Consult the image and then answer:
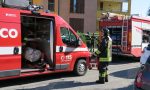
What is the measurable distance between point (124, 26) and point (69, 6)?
1109 inches

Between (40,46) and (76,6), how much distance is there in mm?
34589

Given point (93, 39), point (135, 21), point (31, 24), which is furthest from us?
point (93, 39)

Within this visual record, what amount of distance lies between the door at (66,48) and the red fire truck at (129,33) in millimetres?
5743

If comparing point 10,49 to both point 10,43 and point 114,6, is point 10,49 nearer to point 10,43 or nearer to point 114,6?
point 10,43

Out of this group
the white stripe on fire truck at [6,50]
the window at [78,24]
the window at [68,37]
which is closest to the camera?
the white stripe on fire truck at [6,50]

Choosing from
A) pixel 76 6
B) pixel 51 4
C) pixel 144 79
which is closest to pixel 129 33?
pixel 144 79

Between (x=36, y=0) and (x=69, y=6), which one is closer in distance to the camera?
(x=36, y=0)

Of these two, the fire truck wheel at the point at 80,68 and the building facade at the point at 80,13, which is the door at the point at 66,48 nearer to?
the fire truck wheel at the point at 80,68

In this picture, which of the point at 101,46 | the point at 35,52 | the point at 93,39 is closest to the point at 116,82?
the point at 101,46

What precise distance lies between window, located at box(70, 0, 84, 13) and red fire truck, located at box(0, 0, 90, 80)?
109 feet

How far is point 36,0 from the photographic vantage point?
127 feet

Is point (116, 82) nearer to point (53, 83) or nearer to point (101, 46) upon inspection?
point (101, 46)

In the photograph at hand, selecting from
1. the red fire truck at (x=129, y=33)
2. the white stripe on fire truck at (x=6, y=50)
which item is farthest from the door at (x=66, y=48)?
the red fire truck at (x=129, y=33)

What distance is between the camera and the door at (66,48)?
12805mm
